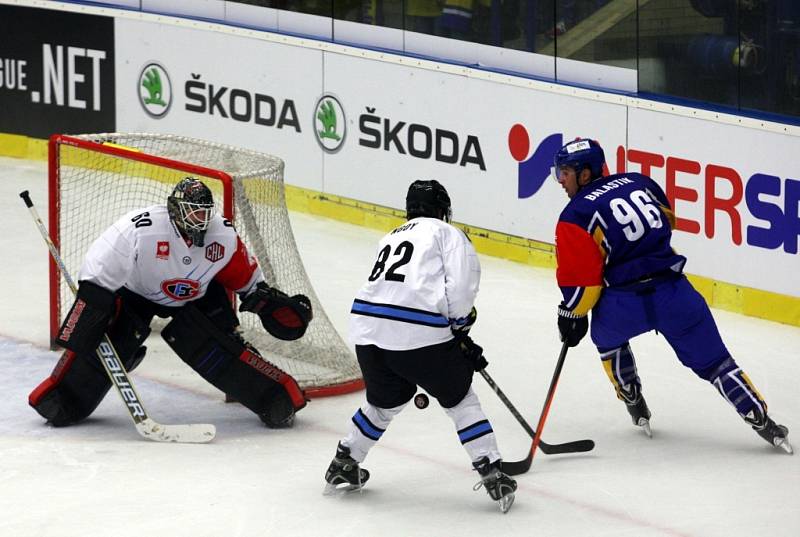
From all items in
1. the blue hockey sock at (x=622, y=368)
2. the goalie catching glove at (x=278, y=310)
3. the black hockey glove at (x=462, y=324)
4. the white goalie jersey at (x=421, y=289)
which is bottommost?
the blue hockey sock at (x=622, y=368)

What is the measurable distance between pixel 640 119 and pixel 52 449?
352 centimetres

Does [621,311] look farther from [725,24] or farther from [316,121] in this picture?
[316,121]

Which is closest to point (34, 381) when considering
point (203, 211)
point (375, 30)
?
point (203, 211)

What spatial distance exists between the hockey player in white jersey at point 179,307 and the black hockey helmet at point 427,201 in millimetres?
942

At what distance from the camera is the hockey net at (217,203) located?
6.47 metres

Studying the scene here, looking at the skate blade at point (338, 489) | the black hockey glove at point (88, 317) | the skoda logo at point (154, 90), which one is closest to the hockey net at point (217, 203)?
the black hockey glove at point (88, 317)

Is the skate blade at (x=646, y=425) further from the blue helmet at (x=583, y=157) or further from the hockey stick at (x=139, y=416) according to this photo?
the hockey stick at (x=139, y=416)

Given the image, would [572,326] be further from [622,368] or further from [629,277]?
[622,368]

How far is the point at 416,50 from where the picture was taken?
29.4 feet

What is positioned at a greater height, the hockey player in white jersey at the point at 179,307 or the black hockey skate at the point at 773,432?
the hockey player in white jersey at the point at 179,307

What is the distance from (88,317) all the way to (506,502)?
1618 millimetres

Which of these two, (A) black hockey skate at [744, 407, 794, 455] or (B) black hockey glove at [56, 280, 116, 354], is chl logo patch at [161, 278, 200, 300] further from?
(A) black hockey skate at [744, 407, 794, 455]

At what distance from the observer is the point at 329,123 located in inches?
367

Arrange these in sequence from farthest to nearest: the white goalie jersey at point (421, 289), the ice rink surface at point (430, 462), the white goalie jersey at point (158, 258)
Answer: the white goalie jersey at point (158, 258) → the ice rink surface at point (430, 462) → the white goalie jersey at point (421, 289)
